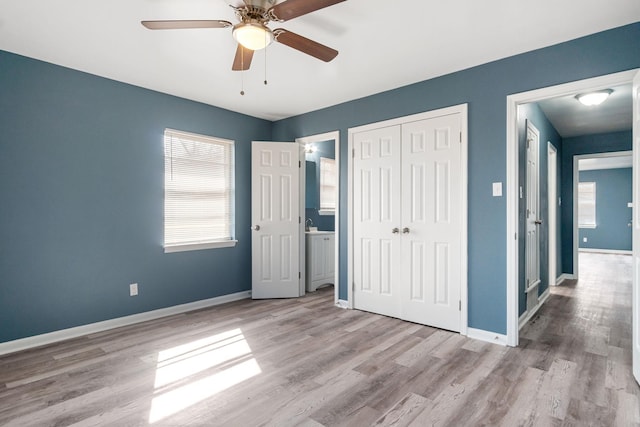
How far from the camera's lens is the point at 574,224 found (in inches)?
236

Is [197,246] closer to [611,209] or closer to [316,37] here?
[316,37]

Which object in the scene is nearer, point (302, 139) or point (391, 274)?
point (391, 274)

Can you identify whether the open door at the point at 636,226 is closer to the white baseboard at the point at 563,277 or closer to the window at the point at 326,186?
the white baseboard at the point at 563,277

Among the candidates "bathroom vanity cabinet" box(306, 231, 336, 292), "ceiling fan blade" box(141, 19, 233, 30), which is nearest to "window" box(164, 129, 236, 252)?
"bathroom vanity cabinet" box(306, 231, 336, 292)

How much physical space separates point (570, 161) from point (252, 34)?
6.43 meters

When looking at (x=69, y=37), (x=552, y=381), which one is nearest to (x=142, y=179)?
(x=69, y=37)

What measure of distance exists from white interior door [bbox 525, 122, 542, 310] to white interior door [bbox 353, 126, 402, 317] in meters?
1.42

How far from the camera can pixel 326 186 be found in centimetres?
625

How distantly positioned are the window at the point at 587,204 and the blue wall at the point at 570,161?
4674mm

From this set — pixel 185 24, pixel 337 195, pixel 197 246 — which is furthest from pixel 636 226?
pixel 197 246

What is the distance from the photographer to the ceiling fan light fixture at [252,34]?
1989 millimetres

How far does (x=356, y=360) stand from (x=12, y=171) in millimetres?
3299

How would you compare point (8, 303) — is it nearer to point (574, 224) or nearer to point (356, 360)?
point (356, 360)

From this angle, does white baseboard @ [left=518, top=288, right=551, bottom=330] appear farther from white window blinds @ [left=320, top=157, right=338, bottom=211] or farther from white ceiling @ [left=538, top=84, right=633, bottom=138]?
white window blinds @ [left=320, top=157, right=338, bottom=211]
